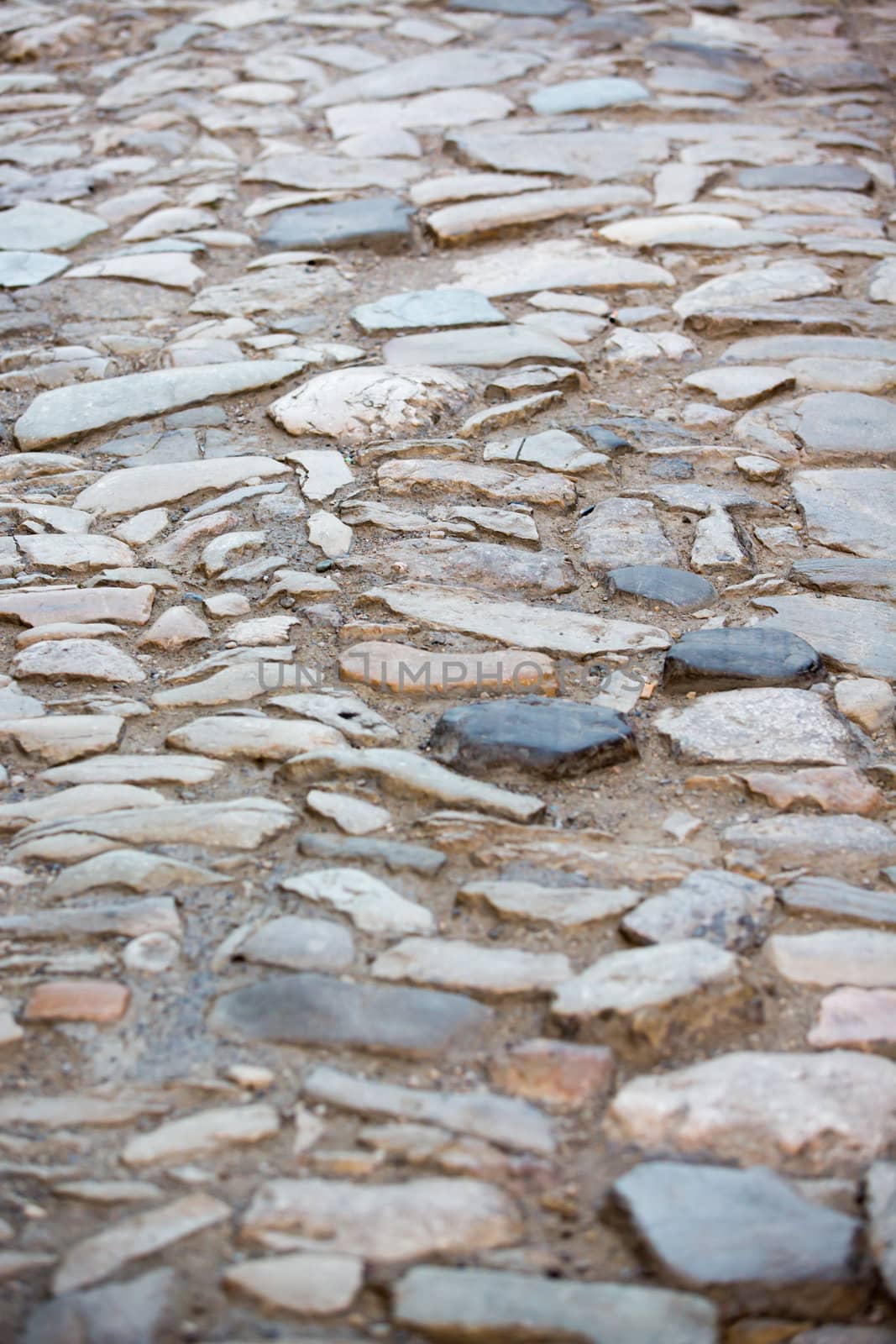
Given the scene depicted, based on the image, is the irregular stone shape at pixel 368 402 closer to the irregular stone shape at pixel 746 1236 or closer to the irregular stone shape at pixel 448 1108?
the irregular stone shape at pixel 448 1108

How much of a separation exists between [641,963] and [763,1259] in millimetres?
386

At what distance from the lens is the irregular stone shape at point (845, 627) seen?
2150mm

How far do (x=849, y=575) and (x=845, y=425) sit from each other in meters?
0.64

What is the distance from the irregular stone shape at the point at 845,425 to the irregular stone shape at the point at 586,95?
2368mm

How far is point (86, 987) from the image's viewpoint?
1.50 metres

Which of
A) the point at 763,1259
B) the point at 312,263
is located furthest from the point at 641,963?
the point at 312,263

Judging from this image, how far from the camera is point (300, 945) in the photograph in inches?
61.3

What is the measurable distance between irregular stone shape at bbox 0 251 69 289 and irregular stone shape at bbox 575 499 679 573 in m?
1.96

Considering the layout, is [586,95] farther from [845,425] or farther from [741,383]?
[845,425]

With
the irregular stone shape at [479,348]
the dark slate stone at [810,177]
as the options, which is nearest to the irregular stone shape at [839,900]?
the irregular stone shape at [479,348]

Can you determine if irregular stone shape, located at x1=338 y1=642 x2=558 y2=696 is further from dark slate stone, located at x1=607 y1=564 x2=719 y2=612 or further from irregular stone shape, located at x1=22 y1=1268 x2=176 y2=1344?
irregular stone shape, located at x1=22 y1=1268 x2=176 y2=1344

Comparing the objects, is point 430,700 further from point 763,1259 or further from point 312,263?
point 312,263

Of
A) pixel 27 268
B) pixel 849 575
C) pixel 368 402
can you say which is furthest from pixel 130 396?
pixel 849 575

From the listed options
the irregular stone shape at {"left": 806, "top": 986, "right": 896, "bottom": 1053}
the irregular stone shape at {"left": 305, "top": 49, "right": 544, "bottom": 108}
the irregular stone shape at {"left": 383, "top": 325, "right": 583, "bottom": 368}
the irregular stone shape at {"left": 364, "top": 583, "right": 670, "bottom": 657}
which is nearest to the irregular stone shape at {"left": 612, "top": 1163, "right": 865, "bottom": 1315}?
the irregular stone shape at {"left": 806, "top": 986, "right": 896, "bottom": 1053}
